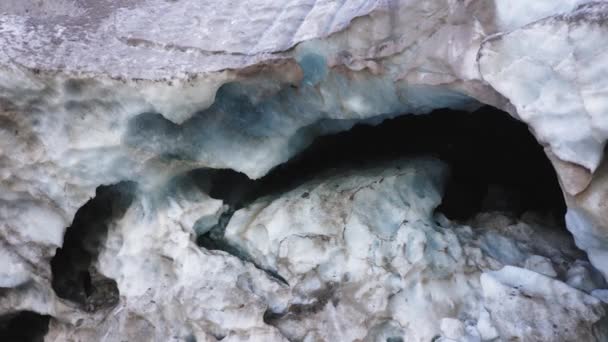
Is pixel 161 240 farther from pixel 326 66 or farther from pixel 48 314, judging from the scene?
pixel 326 66

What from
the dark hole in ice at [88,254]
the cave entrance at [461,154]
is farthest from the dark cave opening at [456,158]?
the dark hole in ice at [88,254]

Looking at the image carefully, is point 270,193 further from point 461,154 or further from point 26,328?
point 26,328

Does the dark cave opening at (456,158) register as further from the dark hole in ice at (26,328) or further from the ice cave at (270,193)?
the dark hole in ice at (26,328)

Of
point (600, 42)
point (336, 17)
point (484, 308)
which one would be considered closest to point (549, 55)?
point (600, 42)

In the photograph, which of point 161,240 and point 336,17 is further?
point 161,240

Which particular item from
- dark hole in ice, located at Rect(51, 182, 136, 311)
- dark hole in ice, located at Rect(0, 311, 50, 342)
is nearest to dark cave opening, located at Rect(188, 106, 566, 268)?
dark hole in ice, located at Rect(51, 182, 136, 311)

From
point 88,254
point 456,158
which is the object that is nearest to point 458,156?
point 456,158

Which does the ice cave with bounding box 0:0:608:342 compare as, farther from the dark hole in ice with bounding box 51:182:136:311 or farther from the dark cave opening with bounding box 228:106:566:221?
the dark cave opening with bounding box 228:106:566:221
